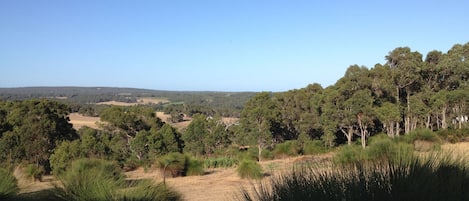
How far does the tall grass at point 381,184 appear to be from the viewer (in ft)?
8.98

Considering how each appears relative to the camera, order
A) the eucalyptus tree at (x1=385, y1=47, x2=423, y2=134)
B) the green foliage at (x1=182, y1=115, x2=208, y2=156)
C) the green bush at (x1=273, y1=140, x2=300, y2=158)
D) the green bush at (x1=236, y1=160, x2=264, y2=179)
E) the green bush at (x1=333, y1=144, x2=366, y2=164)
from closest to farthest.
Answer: the green bush at (x1=333, y1=144, x2=366, y2=164) < the green bush at (x1=236, y1=160, x2=264, y2=179) < the green bush at (x1=273, y1=140, x2=300, y2=158) < the eucalyptus tree at (x1=385, y1=47, x2=423, y2=134) < the green foliage at (x1=182, y1=115, x2=208, y2=156)

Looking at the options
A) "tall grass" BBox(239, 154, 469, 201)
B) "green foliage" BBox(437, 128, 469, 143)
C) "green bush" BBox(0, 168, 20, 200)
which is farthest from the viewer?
"green foliage" BBox(437, 128, 469, 143)

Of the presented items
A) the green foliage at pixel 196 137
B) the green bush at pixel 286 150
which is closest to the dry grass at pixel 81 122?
the green foliage at pixel 196 137

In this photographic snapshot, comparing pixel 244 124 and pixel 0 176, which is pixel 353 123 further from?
pixel 0 176

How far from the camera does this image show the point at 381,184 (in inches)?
112

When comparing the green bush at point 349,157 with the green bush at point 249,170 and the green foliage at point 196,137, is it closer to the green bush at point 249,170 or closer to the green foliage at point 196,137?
the green bush at point 249,170

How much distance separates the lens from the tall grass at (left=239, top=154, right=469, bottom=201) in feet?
8.98

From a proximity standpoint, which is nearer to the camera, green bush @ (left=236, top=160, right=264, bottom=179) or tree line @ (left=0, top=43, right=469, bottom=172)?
green bush @ (left=236, top=160, right=264, bottom=179)

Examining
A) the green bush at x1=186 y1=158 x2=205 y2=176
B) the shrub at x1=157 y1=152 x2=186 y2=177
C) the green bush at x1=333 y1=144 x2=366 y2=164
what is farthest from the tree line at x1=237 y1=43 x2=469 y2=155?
the green bush at x1=333 y1=144 x2=366 y2=164

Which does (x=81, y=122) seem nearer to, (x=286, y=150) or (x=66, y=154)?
(x=66, y=154)

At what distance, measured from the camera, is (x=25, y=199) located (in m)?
6.63

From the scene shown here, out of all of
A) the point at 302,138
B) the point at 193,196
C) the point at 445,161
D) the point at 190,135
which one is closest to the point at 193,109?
the point at 190,135

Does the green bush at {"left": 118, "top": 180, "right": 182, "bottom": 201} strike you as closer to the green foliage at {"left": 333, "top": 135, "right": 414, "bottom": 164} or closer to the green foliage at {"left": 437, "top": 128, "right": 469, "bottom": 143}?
the green foliage at {"left": 333, "top": 135, "right": 414, "bottom": 164}

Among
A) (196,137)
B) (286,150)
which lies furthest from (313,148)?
(196,137)
